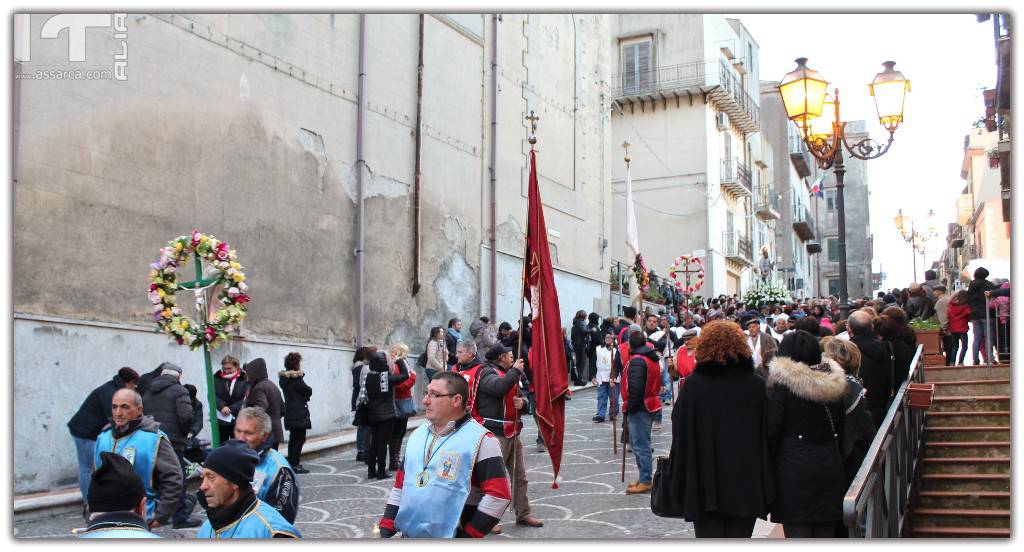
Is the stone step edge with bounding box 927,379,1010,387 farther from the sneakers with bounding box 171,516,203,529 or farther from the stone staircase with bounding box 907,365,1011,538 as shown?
the sneakers with bounding box 171,516,203,529

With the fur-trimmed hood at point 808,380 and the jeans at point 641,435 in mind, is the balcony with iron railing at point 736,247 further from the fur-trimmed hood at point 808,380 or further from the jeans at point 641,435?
the fur-trimmed hood at point 808,380

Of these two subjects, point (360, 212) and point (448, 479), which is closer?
point (448, 479)

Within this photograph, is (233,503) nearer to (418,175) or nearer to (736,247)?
(418,175)

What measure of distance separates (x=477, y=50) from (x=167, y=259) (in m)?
12.6

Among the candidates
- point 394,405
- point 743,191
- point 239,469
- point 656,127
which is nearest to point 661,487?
point 239,469

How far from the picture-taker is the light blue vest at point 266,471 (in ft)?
16.3

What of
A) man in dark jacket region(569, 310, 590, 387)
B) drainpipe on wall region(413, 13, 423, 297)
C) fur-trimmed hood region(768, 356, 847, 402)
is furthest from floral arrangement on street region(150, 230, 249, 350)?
man in dark jacket region(569, 310, 590, 387)

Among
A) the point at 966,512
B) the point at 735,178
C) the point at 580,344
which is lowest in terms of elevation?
the point at 966,512

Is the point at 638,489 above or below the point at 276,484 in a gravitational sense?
below

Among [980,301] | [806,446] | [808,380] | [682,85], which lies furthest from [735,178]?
[806,446]

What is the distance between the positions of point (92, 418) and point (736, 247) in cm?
3314

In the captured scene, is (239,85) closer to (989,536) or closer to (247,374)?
(247,374)

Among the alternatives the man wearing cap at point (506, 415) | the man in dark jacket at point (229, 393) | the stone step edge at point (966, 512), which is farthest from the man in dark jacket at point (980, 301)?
the man in dark jacket at point (229, 393)

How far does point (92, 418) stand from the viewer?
9.88 metres
